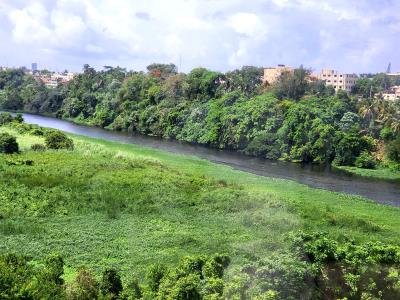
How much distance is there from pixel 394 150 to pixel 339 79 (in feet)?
147

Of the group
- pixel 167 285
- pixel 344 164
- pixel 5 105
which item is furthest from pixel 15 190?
pixel 5 105

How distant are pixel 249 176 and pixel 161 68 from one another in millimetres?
46723

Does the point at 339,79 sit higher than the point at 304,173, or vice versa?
the point at 339,79

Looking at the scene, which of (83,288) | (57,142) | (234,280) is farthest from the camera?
(57,142)

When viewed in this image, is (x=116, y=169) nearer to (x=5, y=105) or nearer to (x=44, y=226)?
(x=44, y=226)

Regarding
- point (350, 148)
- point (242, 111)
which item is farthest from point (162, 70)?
point (350, 148)

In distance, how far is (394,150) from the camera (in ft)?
125

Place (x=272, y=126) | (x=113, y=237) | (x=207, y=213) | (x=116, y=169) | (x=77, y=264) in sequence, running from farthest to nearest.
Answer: (x=272, y=126)
(x=116, y=169)
(x=207, y=213)
(x=113, y=237)
(x=77, y=264)

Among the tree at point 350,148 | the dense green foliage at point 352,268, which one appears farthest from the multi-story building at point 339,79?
the dense green foliage at point 352,268

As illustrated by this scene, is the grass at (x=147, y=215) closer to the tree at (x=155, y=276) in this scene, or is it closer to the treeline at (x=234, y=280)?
the treeline at (x=234, y=280)

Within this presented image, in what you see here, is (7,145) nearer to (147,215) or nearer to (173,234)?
(147,215)

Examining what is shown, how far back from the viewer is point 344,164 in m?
40.2

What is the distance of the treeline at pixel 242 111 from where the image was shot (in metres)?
41.4

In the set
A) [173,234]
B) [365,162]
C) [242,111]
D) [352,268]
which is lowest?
[173,234]
